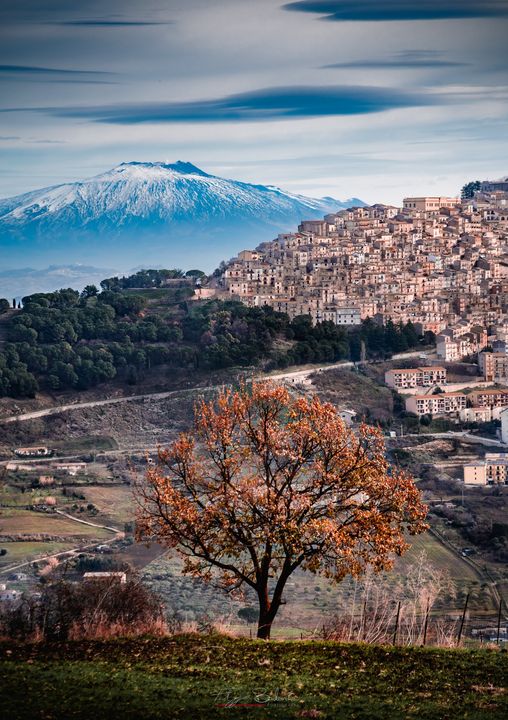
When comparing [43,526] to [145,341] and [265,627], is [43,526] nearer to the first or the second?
[265,627]

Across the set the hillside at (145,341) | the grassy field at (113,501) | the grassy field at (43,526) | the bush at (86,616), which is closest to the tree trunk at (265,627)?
the bush at (86,616)

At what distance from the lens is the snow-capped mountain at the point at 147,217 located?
85.2 m

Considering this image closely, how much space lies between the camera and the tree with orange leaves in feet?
23.8

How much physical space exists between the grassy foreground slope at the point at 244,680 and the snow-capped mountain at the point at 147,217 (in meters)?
74.6

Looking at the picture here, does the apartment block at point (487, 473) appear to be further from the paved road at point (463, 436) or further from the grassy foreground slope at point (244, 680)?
the grassy foreground slope at point (244, 680)

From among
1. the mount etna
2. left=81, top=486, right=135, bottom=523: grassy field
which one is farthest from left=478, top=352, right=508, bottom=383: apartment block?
the mount etna

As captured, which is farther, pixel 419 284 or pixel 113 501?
pixel 419 284

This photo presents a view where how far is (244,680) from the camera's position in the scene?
5.93m

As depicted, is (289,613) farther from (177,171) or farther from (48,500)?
(177,171)

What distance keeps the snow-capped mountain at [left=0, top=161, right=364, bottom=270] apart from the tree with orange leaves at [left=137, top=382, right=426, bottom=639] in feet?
241

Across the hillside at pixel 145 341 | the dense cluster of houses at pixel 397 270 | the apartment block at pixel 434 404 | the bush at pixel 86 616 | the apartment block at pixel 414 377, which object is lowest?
the bush at pixel 86 616

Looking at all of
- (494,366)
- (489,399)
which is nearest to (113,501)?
(489,399)

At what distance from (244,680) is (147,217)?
8635 cm

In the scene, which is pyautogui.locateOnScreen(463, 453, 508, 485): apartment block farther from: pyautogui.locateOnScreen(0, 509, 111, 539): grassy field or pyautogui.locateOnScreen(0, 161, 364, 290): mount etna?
pyautogui.locateOnScreen(0, 161, 364, 290): mount etna
